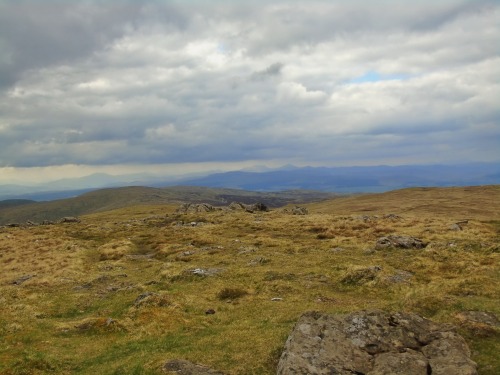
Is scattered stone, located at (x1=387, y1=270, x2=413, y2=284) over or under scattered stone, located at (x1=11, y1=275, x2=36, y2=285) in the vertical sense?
over

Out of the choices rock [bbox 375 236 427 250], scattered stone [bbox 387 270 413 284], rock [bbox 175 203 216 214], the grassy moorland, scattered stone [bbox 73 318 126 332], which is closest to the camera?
the grassy moorland

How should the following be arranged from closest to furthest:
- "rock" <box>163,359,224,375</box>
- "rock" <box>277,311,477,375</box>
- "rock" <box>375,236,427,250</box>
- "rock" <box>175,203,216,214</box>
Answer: "rock" <box>277,311,477,375</box> → "rock" <box>163,359,224,375</box> → "rock" <box>375,236,427,250</box> → "rock" <box>175,203,216,214</box>

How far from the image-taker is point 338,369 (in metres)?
15.8

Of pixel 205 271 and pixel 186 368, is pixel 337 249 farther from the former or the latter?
pixel 186 368

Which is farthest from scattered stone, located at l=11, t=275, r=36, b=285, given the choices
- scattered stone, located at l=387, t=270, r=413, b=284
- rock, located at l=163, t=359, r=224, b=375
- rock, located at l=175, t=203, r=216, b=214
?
rock, located at l=175, t=203, r=216, b=214

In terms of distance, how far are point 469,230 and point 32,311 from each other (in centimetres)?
5443

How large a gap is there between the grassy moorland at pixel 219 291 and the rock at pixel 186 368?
20.3 inches

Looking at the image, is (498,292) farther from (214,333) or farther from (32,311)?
(32,311)

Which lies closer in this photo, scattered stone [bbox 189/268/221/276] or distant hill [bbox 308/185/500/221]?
scattered stone [bbox 189/268/221/276]

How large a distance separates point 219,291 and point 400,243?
25.2 m

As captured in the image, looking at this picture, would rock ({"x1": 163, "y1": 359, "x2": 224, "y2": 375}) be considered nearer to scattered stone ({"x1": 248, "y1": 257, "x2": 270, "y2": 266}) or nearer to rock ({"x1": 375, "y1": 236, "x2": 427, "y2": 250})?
scattered stone ({"x1": 248, "y1": 257, "x2": 270, "y2": 266})

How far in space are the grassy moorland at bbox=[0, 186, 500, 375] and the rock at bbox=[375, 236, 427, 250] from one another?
1333 mm

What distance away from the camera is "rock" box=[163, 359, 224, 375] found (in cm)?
1753

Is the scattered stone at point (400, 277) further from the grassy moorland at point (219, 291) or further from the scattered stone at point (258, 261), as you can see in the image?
the scattered stone at point (258, 261)
